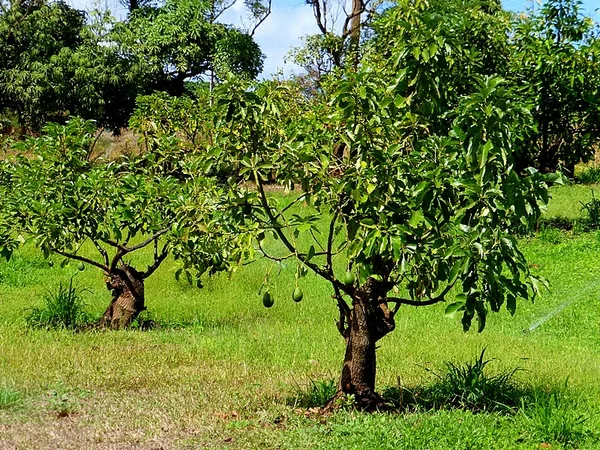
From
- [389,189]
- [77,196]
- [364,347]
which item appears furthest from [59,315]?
[389,189]

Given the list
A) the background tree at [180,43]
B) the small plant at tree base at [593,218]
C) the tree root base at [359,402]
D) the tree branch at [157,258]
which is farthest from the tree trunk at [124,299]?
the background tree at [180,43]

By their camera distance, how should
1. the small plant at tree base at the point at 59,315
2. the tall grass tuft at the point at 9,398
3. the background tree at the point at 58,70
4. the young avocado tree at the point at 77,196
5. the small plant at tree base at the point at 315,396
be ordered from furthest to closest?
the background tree at the point at 58,70
the small plant at tree base at the point at 59,315
the young avocado tree at the point at 77,196
the small plant at tree base at the point at 315,396
the tall grass tuft at the point at 9,398

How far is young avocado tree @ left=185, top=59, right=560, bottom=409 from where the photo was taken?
420 cm

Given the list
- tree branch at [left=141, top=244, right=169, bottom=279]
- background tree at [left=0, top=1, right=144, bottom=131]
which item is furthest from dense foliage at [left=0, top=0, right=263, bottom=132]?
tree branch at [left=141, top=244, right=169, bottom=279]

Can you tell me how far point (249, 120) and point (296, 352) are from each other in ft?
11.1

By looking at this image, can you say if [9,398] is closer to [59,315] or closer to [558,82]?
[59,315]

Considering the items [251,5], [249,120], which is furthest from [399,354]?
[251,5]

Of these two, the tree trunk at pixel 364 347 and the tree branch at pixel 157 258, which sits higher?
the tree branch at pixel 157 258

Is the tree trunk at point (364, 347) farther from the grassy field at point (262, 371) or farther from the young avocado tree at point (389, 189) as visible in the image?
the grassy field at point (262, 371)

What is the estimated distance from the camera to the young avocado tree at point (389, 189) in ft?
13.8

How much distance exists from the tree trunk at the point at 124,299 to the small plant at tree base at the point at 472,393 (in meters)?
4.15

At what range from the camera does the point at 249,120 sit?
4.69 metres

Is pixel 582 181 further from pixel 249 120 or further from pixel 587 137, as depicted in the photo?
pixel 249 120

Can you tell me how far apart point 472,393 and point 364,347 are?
0.80 meters
